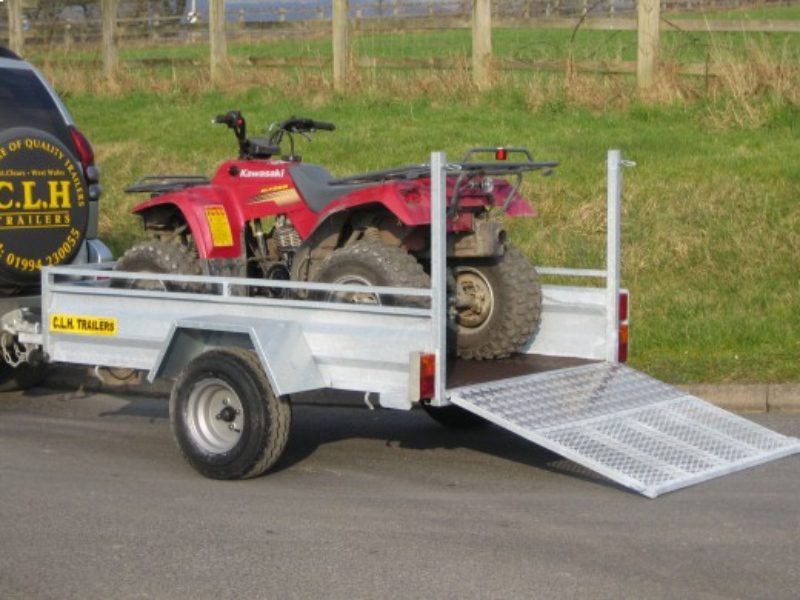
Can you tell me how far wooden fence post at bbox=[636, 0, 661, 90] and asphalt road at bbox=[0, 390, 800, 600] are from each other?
837 cm

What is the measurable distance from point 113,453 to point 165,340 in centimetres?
107

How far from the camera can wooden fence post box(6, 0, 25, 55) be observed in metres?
25.7

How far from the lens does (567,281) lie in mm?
12281

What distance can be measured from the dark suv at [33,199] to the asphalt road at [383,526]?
3.44 ft

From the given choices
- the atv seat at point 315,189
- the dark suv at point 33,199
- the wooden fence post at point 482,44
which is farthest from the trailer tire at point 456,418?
the wooden fence post at point 482,44


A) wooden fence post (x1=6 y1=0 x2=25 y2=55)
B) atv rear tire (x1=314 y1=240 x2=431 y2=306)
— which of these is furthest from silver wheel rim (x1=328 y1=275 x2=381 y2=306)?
wooden fence post (x1=6 y1=0 x2=25 y2=55)

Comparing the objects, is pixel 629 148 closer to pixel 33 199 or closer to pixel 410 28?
pixel 33 199

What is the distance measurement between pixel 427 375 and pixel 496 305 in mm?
1501

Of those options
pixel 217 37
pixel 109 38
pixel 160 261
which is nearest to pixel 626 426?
pixel 160 261

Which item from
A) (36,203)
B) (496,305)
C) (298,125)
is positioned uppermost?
(298,125)

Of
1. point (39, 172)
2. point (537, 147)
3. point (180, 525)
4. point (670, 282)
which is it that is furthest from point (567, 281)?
point (180, 525)

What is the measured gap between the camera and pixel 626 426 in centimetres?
751

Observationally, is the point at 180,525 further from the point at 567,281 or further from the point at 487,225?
the point at 567,281

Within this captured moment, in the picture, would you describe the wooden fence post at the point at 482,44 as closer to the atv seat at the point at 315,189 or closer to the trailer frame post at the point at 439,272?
the atv seat at the point at 315,189
